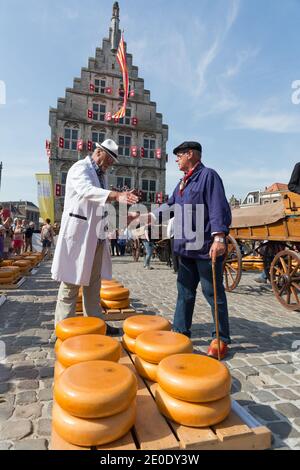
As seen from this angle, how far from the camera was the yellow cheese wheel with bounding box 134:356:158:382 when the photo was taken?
2.10 metres

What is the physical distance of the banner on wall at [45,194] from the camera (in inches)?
930

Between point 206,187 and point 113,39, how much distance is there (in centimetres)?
3594

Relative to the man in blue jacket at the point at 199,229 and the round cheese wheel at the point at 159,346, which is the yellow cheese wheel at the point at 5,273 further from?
the round cheese wheel at the point at 159,346

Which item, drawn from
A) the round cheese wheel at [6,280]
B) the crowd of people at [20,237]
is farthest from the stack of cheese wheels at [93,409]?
the crowd of people at [20,237]

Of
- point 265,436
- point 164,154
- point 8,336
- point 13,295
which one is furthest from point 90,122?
point 265,436

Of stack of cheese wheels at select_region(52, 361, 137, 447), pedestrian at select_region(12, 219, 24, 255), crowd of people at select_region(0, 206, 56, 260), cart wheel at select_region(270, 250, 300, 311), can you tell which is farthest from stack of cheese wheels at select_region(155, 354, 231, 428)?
pedestrian at select_region(12, 219, 24, 255)

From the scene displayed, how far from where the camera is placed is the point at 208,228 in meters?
3.09

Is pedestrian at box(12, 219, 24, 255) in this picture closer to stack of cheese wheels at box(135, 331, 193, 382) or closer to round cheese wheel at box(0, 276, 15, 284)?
round cheese wheel at box(0, 276, 15, 284)

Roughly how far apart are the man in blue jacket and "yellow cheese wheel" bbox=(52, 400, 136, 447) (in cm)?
169

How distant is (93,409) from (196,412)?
1.77 feet

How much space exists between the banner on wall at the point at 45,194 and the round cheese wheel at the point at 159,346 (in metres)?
22.8

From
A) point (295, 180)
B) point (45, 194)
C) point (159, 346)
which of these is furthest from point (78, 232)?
point (45, 194)

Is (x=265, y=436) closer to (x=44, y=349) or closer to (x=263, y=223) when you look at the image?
(x=44, y=349)

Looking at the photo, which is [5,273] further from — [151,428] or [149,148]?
[149,148]
